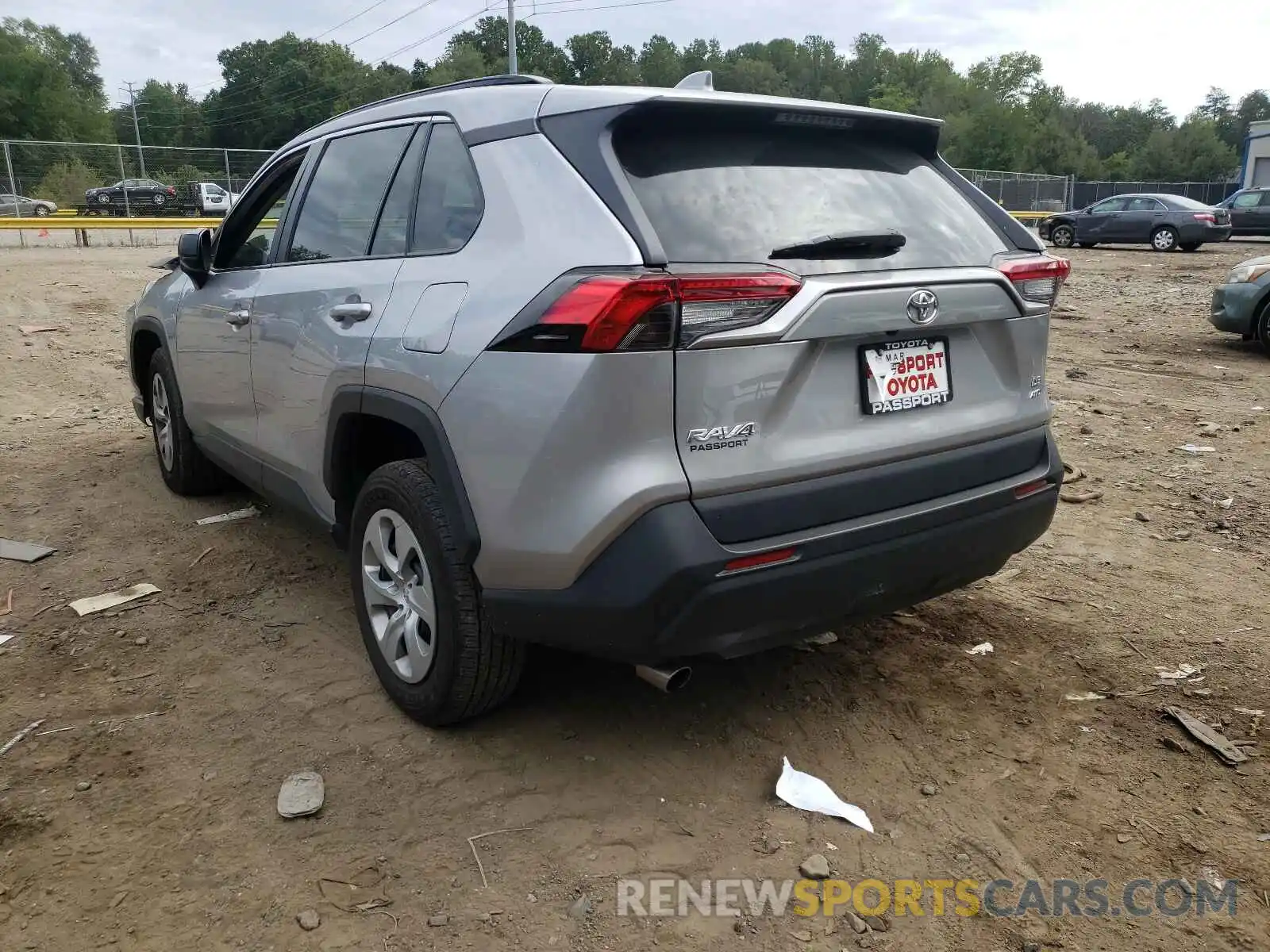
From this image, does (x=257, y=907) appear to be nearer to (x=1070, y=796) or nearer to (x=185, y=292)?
(x=1070, y=796)

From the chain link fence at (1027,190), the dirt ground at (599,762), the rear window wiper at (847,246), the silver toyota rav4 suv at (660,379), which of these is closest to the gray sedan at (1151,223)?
the chain link fence at (1027,190)

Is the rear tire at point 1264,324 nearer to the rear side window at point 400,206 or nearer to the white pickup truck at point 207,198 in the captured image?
the rear side window at point 400,206

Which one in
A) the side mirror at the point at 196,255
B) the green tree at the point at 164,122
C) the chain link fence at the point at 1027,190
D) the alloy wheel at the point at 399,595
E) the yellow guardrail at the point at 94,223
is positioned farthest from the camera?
the green tree at the point at 164,122

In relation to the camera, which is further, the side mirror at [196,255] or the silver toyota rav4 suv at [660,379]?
the side mirror at [196,255]

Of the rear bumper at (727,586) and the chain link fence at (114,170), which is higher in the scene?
the chain link fence at (114,170)

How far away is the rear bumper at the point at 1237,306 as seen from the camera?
31.2 feet

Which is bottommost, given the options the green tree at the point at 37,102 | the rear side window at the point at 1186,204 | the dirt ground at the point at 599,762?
the dirt ground at the point at 599,762

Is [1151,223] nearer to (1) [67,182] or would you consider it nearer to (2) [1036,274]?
(2) [1036,274]

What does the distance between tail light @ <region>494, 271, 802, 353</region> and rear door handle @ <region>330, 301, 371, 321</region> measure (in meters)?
0.91

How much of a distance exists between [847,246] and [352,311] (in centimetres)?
155

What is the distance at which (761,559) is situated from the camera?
94.8 inches

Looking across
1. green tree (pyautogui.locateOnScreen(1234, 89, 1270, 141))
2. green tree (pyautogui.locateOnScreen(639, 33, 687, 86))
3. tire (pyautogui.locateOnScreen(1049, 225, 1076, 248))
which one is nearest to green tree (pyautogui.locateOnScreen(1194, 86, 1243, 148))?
green tree (pyautogui.locateOnScreen(1234, 89, 1270, 141))

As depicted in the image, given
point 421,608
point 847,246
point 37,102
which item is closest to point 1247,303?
point 847,246

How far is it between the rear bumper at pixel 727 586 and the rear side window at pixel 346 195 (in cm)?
153
